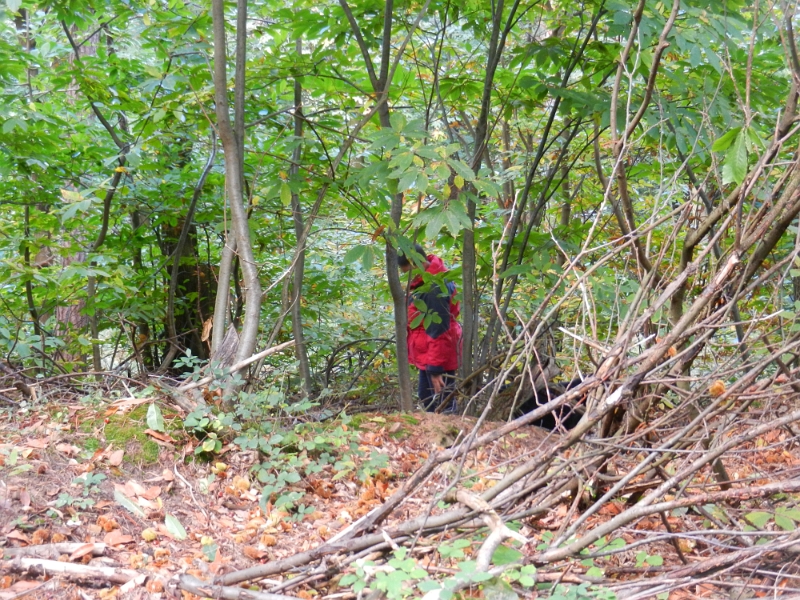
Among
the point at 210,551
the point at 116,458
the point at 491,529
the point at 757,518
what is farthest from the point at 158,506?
the point at 757,518

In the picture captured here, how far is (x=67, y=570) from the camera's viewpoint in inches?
90.9

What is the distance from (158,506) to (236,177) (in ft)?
6.47

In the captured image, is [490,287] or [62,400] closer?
[62,400]

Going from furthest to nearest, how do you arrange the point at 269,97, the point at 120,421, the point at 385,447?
the point at 269,97
the point at 385,447
the point at 120,421

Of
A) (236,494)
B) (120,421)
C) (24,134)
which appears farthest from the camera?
(24,134)

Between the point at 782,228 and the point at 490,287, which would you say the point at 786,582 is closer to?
the point at 782,228

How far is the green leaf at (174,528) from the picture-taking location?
276 cm

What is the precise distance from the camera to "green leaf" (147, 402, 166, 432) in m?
3.39

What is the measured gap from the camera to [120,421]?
11.3 ft

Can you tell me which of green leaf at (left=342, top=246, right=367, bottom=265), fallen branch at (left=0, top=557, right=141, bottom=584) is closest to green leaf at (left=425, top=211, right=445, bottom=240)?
green leaf at (left=342, top=246, right=367, bottom=265)

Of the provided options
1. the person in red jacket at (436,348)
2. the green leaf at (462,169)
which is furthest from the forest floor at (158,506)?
the person in red jacket at (436,348)

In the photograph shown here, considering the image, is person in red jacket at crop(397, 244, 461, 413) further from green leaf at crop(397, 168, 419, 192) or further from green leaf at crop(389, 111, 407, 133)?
green leaf at crop(397, 168, 419, 192)

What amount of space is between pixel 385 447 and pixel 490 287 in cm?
241

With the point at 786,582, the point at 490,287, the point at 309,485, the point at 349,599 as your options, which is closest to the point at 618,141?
the point at 786,582
